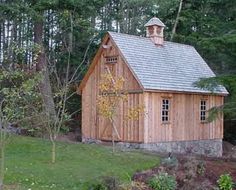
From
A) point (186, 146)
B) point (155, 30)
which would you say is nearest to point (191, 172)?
point (186, 146)

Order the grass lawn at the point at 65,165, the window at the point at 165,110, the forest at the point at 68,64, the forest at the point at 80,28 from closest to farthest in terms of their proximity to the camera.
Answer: the grass lawn at the point at 65,165 → the forest at the point at 68,64 → the window at the point at 165,110 → the forest at the point at 80,28

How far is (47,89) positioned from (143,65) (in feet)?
21.5

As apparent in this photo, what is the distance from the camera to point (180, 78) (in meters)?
24.2

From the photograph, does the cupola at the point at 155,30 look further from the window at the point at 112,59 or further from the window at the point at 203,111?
Result: the window at the point at 203,111

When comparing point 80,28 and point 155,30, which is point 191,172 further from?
point 80,28

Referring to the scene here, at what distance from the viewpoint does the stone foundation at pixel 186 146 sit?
2209 cm

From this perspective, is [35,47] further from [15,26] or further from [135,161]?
[15,26]

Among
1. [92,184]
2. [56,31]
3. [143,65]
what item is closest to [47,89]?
[143,65]

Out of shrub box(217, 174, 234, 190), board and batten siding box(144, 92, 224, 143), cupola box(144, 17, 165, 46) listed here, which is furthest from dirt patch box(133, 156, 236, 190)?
cupola box(144, 17, 165, 46)

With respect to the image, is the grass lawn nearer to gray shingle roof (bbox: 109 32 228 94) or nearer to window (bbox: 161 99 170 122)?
window (bbox: 161 99 170 122)

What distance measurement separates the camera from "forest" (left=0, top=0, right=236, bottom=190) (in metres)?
13.3

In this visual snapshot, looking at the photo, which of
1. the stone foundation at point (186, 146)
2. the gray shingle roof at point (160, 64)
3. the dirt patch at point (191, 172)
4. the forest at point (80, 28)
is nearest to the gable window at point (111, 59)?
the gray shingle roof at point (160, 64)

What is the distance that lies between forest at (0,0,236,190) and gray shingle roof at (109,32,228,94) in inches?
64.5

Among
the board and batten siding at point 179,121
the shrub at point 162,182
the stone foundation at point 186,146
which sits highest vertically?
the board and batten siding at point 179,121
